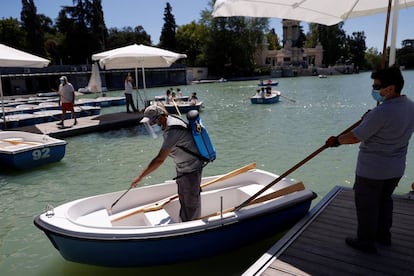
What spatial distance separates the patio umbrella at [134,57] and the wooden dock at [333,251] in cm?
1062

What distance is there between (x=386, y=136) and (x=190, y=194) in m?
2.17

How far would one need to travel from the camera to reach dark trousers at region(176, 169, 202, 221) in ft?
12.9

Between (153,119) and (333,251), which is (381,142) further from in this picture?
(153,119)

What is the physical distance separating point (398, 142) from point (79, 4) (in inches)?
2576

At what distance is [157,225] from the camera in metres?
3.85

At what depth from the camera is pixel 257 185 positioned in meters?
5.26

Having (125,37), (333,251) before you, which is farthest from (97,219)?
(125,37)

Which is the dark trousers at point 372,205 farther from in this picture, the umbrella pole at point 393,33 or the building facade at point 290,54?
the building facade at point 290,54

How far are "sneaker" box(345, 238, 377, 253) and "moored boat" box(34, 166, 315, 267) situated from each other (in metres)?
0.92

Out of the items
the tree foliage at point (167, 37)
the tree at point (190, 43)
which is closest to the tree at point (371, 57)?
the tree foliage at point (167, 37)

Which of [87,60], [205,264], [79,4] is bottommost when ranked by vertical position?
[205,264]

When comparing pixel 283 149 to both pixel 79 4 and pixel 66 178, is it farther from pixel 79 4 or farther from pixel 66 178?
pixel 79 4

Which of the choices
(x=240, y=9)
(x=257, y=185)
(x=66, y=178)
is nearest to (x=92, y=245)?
(x=257, y=185)

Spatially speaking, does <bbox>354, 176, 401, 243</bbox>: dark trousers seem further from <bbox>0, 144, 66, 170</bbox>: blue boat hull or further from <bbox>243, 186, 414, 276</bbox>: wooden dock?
<bbox>0, 144, 66, 170</bbox>: blue boat hull
